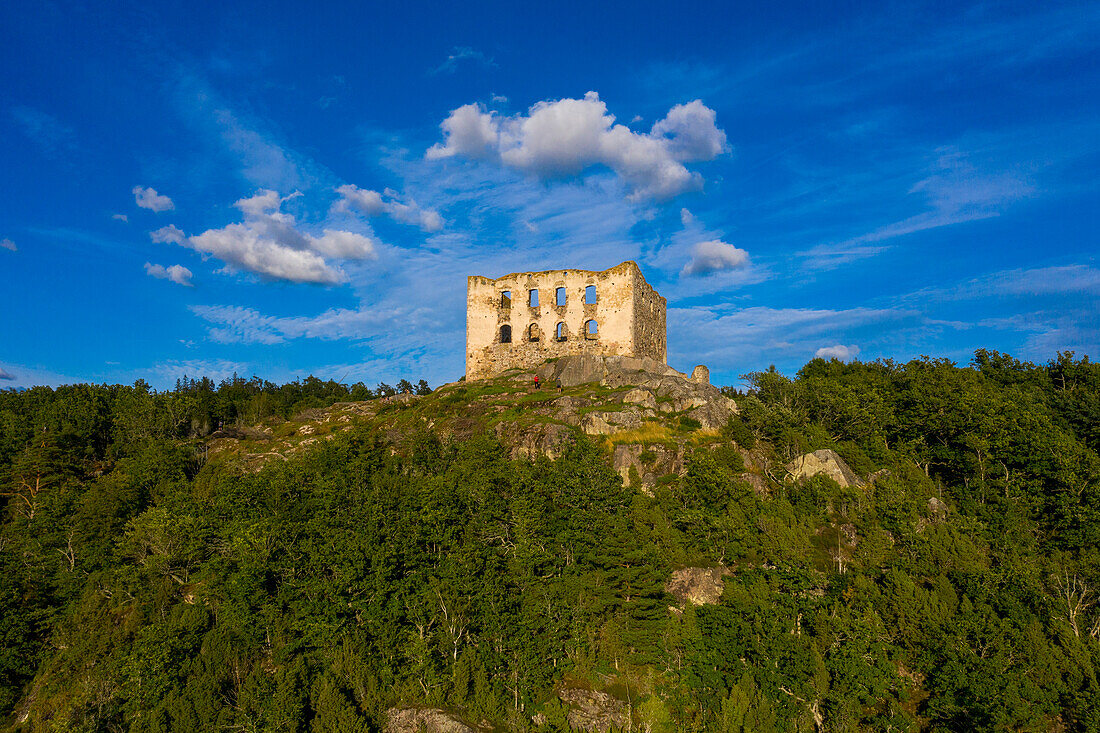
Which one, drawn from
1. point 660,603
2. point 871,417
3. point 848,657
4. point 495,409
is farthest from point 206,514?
point 871,417

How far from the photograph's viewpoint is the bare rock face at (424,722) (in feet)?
93.8

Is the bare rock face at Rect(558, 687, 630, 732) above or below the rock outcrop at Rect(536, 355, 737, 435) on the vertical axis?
below

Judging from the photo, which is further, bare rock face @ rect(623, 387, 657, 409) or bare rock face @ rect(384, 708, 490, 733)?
bare rock face @ rect(623, 387, 657, 409)

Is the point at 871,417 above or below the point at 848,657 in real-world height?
above

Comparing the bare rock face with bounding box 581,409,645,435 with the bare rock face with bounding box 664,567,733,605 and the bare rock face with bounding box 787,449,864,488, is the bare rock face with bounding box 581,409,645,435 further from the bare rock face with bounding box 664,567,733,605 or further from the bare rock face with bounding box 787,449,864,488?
the bare rock face with bounding box 664,567,733,605

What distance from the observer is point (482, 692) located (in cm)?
3008

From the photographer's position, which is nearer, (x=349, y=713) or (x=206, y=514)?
(x=349, y=713)

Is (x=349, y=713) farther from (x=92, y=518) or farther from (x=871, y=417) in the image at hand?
(x=871, y=417)


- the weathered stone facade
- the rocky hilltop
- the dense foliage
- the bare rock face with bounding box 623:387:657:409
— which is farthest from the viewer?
the weathered stone facade

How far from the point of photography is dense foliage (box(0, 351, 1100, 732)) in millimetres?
28422

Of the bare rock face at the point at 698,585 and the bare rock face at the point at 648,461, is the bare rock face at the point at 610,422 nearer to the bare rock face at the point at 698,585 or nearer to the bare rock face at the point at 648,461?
the bare rock face at the point at 648,461

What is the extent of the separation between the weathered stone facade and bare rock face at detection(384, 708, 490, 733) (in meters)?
31.0

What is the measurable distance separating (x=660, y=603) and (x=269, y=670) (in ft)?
72.5

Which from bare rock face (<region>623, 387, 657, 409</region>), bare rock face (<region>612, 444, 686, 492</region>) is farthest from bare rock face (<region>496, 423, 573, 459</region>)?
bare rock face (<region>623, 387, 657, 409</region>)
